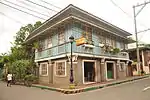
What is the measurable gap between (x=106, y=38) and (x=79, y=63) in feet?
20.9

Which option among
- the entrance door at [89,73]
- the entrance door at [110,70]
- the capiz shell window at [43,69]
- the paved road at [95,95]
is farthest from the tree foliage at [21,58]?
Result: the entrance door at [110,70]

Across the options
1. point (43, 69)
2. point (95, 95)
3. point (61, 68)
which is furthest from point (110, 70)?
point (95, 95)

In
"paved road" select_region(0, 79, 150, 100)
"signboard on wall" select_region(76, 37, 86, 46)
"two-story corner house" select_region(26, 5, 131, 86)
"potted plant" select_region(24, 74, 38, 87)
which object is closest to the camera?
"paved road" select_region(0, 79, 150, 100)

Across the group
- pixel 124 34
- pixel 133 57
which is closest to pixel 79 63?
pixel 124 34

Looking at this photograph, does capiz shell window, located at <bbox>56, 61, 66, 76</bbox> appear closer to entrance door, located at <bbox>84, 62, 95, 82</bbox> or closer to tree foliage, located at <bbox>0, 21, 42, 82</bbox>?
entrance door, located at <bbox>84, 62, 95, 82</bbox>

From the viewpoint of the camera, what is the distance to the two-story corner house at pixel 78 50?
589 inches

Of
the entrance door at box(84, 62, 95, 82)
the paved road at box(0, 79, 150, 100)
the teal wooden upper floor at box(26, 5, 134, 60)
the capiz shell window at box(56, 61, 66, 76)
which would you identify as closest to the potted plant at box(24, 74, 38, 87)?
the teal wooden upper floor at box(26, 5, 134, 60)

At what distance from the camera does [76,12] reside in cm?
1582

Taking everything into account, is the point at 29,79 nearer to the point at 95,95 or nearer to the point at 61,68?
the point at 61,68

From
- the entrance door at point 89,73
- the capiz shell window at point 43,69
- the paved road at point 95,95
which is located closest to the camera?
the paved road at point 95,95

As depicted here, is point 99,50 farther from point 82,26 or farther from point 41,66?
point 41,66

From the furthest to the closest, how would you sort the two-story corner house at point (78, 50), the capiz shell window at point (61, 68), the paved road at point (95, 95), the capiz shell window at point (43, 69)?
the capiz shell window at point (43, 69)
the capiz shell window at point (61, 68)
the two-story corner house at point (78, 50)
the paved road at point (95, 95)

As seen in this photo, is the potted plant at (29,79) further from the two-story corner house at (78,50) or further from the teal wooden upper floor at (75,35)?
the teal wooden upper floor at (75,35)

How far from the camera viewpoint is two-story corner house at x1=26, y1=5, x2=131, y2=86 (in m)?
15.0
